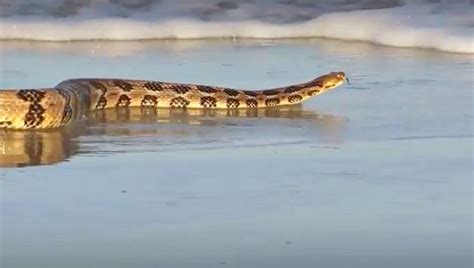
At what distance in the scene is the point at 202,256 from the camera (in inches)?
211

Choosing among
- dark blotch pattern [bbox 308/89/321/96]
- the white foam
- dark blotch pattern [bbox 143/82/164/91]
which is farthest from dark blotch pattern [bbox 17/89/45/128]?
the white foam

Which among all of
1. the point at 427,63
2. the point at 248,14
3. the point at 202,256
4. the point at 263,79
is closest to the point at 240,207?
the point at 202,256

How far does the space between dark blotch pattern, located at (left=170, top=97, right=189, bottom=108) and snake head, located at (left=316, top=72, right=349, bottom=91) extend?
86 cm

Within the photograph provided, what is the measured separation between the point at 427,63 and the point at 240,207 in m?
4.73

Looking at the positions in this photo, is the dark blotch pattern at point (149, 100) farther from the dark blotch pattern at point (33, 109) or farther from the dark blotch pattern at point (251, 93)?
the dark blotch pattern at point (33, 109)

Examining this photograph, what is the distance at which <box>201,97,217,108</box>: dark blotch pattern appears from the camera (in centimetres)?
930

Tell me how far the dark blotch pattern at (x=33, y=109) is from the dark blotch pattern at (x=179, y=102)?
4.27 ft

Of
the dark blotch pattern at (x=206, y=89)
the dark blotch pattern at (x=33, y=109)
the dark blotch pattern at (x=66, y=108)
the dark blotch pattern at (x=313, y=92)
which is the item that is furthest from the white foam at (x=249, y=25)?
the dark blotch pattern at (x=33, y=109)

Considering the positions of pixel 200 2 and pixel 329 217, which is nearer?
pixel 329 217

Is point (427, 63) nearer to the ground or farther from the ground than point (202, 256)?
farther from the ground

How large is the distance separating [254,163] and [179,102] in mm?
2397

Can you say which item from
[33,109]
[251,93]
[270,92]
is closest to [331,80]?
[270,92]

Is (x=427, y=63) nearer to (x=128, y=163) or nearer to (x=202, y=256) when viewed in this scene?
(x=128, y=163)

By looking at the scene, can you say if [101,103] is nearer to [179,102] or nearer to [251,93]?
[179,102]
